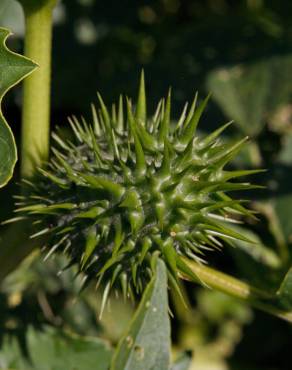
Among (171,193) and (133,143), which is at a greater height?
(133,143)

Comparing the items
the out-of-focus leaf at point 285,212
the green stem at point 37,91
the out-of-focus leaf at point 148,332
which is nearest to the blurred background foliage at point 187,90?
the out-of-focus leaf at point 285,212

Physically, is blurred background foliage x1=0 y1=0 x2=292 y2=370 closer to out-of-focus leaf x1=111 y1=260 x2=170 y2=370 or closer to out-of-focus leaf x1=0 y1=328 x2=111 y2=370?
out-of-focus leaf x1=0 y1=328 x2=111 y2=370

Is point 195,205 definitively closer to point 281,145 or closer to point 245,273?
point 245,273

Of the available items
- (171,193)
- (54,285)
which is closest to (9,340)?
(54,285)

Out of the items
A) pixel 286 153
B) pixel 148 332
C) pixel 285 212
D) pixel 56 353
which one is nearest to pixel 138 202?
pixel 148 332

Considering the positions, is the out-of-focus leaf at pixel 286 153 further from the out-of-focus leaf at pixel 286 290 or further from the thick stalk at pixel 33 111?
the thick stalk at pixel 33 111

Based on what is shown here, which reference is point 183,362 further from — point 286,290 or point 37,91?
point 37,91

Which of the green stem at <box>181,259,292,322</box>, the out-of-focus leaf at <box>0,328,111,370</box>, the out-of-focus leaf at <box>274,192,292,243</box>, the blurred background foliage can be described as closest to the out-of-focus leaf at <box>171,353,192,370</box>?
the green stem at <box>181,259,292,322</box>
